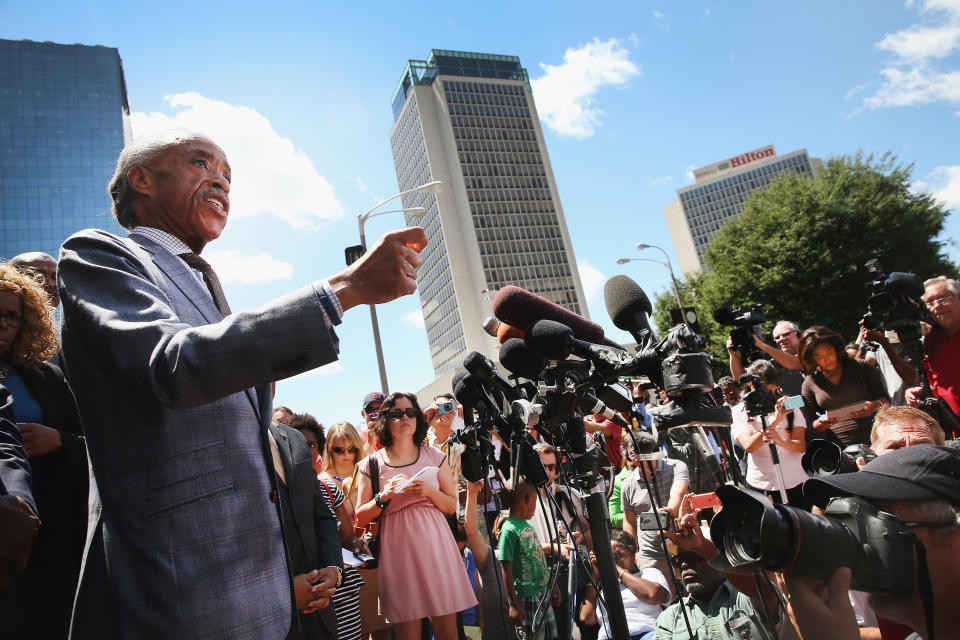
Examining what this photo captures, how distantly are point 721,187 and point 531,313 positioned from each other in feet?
435

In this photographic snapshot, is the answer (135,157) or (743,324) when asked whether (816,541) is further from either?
(743,324)

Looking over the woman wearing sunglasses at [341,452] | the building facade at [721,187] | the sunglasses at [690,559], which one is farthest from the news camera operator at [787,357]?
the building facade at [721,187]

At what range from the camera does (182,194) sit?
1.68 meters

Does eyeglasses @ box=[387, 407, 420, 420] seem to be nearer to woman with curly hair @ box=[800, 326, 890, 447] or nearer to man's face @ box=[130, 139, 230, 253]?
man's face @ box=[130, 139, 230, 253]

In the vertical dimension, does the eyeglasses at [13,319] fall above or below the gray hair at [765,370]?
above

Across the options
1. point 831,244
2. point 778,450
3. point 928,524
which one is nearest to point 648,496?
point 778,450

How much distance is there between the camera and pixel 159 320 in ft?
4.03

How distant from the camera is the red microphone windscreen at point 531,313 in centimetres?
274

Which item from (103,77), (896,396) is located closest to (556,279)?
(103,77)

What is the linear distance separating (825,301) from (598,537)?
86.0ft

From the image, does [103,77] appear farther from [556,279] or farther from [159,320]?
[159,320]

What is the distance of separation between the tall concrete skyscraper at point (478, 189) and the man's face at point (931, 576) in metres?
82.7

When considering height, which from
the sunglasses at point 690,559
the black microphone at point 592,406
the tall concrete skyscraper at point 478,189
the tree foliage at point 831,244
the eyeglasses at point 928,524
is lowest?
the sunglasses at point 690,559

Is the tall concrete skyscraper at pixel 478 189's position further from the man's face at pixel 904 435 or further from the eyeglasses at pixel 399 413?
the man's face at pixel 904 435
